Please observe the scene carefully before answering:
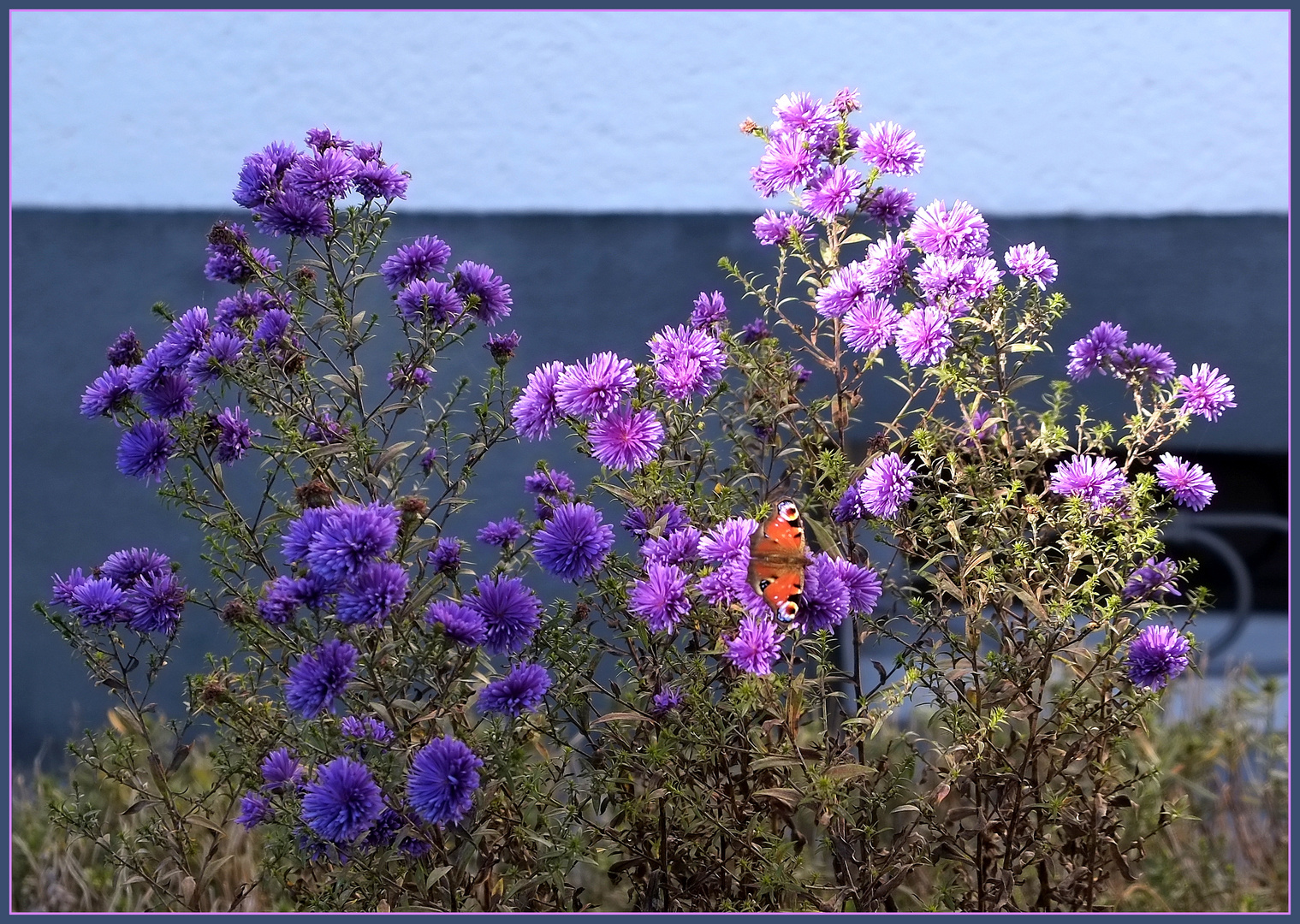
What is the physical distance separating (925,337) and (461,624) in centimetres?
60

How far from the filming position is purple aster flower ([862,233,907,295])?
1391 mm

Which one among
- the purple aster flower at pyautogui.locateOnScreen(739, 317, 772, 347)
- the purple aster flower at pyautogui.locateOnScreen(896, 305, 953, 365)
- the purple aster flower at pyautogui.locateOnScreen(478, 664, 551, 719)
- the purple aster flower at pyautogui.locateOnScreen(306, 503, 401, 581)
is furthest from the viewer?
the purple aster flower at pyautogui.locateOnScreen(739, 317, 772, 347)

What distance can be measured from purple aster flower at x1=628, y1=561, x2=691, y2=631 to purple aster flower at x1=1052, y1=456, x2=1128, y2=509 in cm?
46

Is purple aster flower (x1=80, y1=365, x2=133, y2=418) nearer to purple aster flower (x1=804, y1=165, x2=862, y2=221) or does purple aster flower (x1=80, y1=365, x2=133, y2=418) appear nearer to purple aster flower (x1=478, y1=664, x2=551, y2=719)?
purple aster flower (x1=478, y1=664, x2=551, y2=719)

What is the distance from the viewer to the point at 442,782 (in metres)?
1.16

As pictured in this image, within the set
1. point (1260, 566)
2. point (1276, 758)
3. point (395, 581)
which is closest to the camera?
point (395, 581)

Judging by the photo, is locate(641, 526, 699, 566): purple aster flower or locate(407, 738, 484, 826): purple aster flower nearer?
locate(407, 738, 484, 826): purple aster flower

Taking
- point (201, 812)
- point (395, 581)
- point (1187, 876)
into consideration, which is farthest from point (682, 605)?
point (1187, 876)

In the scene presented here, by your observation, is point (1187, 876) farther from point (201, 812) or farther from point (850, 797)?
A: point (201, 812)

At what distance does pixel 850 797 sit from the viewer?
142cm

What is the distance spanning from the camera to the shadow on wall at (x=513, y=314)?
3162 mm

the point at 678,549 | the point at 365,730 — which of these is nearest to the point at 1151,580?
the point at 678,549

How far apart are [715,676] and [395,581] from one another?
41 centimetres

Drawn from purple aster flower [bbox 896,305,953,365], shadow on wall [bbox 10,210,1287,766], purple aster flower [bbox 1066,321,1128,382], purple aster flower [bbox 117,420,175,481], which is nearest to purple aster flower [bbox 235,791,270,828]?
purple aster flower [bbox 117,420,175,481]
